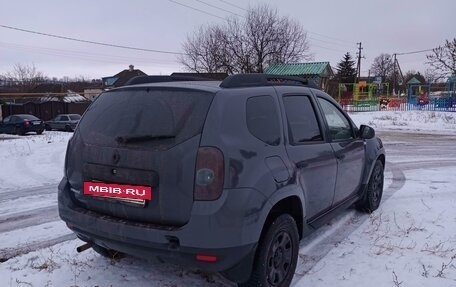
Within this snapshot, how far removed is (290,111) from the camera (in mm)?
3770

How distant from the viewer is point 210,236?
282cm

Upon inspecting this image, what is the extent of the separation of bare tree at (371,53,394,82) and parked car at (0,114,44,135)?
80.3m

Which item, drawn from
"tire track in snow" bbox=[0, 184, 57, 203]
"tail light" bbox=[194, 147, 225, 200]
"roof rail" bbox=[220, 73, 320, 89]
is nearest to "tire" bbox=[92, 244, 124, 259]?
"tail light" bbox=[194, 147, 225, 200]

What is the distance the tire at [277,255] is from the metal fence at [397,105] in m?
34.7

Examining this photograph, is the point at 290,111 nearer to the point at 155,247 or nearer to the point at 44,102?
the point at 155,247

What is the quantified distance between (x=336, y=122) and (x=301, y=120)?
3.20 feet

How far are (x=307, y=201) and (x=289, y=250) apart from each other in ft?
1.60

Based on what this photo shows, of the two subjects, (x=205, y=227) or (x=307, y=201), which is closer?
(x=205, y=227)

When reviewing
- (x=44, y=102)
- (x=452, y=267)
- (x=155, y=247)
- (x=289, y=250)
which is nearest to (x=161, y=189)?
(x=155, y=247)

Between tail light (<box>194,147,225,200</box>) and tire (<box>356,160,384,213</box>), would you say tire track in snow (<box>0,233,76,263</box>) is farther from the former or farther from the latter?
tire (<box>356,160,384,213</box>)

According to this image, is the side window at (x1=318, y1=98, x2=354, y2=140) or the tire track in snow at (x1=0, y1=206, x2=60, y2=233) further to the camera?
the tire track in snow at (x1=0, y1=206, x2=60, y2=233)

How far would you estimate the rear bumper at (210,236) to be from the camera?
2.82 metres

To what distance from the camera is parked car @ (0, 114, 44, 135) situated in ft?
89.8

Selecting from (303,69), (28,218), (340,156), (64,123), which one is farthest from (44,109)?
(340,156)
